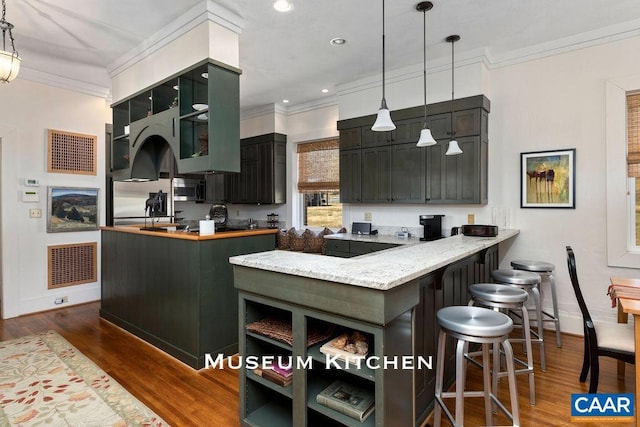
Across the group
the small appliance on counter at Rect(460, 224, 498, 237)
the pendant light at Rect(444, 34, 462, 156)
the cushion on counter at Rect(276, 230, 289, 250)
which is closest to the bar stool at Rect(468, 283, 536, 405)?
the small appliance on counter at Rect(460, 224, 498, 237)

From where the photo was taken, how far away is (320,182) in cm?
558

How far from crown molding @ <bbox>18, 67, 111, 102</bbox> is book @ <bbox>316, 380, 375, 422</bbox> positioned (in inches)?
204

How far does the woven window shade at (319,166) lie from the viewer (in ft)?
17.9

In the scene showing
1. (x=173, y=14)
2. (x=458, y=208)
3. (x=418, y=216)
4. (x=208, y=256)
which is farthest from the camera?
(x=418, y=216)

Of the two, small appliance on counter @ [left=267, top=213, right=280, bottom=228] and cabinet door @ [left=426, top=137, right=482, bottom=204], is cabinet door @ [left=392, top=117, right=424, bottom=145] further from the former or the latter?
small appliance on counter @ [left=267, top=213, right=280, bottom=228]

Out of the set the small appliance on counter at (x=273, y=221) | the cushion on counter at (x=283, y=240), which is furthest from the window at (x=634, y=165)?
the small appliance on counter at (x=273, y=221)

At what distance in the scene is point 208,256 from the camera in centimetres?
286

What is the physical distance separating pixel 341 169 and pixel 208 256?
2.50 meters

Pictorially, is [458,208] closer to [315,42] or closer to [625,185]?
[625,185]

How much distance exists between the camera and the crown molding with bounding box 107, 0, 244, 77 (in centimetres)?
292

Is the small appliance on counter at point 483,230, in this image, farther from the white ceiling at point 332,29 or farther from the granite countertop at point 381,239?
the white ceiling at point 332,29

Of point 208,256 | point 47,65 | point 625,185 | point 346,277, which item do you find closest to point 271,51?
point 208,256

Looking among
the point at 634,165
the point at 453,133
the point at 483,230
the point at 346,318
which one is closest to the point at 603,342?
the point at 483,230

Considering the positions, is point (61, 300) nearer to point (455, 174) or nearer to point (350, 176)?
point (350, 176)
